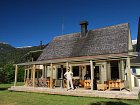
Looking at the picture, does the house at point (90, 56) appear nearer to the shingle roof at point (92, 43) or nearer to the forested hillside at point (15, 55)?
the shingle roof at point (92, 43)

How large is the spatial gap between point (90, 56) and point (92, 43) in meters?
4.35

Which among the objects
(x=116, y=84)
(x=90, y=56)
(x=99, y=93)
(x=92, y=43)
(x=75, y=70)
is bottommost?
(x=99, y=93)

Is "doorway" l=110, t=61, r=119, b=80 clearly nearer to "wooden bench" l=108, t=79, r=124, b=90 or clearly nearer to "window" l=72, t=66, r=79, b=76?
"wooden bench" l=108, t=79, r=124, b=90

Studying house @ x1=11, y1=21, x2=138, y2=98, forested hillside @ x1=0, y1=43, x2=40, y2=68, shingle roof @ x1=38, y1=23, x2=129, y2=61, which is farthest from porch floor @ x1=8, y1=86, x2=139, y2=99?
forested hillside @ x1=0, y1=43, x2=40, y2=68

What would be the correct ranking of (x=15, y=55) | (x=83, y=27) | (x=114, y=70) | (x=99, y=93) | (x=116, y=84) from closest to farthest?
(x=99, y=93) < (x=116, y=84) < (x=114, y=70) < (x=83, y=27) < (x=15, y=55)

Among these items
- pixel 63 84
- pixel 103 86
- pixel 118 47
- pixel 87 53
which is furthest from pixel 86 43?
pixel 103 86

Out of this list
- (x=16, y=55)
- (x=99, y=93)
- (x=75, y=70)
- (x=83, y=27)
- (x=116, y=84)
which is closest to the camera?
(x=99, y=93)

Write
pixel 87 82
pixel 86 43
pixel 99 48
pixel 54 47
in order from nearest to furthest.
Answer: pixel 87 82
pixel 99 48
pixel 86 43
pixel 54 47

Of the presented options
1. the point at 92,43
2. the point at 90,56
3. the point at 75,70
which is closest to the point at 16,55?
the point at 75,70

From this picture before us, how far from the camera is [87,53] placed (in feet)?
54.9

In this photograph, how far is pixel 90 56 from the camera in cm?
1339

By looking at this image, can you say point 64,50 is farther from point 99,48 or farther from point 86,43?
point 99,48

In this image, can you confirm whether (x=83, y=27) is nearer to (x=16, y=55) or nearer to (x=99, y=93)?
(x=99, y=93)

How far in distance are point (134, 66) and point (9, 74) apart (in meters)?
19.9
